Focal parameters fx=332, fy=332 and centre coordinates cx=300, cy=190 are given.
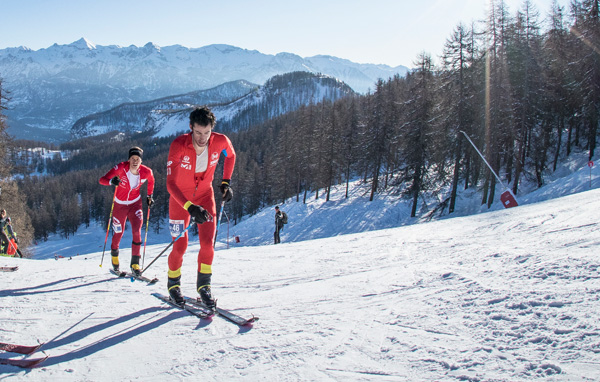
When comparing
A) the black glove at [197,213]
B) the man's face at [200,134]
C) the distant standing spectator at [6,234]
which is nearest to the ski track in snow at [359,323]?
the black glove at [197,213]

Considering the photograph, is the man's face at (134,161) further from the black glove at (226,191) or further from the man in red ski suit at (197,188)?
the black glove at (226,191)

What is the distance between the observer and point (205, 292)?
4375 mm

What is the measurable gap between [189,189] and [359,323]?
2813 millimetres

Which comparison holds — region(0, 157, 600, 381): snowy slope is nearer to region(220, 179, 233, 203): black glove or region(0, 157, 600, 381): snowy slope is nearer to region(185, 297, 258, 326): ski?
region(185, 297, 258, 326): ski

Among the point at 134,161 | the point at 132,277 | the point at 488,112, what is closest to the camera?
the point at 132,277

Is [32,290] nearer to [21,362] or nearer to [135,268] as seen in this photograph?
[135,268]

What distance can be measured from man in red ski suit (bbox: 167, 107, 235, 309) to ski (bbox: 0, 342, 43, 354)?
5.41ft

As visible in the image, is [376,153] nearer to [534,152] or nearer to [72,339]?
[534,152]

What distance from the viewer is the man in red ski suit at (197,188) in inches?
171

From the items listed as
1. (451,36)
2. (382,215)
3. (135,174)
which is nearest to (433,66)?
(451,36)

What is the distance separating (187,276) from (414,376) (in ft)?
18.1

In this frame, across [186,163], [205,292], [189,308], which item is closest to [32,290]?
[189,308]

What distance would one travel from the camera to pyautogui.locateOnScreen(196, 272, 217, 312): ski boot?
14.0ft

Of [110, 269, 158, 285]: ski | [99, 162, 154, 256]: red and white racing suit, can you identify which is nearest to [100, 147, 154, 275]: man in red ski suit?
[99, 162, 154, 256]: red and white racing suit
